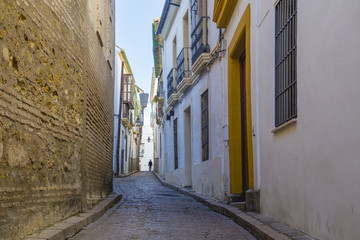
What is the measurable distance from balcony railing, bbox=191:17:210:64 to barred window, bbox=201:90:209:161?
3.40ft

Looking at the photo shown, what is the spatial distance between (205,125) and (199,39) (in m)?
2.16

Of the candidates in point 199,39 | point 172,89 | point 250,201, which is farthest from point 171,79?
point 250,201

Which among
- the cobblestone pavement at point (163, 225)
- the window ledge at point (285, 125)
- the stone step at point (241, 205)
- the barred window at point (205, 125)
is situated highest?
the barred window at point (205, 125)

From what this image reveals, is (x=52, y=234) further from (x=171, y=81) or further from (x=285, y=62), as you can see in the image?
(x=171, y=81)

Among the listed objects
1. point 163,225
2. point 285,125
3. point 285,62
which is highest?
point 285,62

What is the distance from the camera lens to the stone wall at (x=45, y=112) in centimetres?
420

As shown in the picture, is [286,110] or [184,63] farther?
[184,63]

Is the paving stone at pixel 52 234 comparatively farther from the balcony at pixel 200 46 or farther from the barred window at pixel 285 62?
the balcony at pixel 200 46

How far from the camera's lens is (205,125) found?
11.9 meters

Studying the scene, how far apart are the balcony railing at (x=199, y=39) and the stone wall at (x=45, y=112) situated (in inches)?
135

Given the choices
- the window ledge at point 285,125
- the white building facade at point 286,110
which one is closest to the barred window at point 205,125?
the white building facade at point 286,110

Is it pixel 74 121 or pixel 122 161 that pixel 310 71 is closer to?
pixel 74 121

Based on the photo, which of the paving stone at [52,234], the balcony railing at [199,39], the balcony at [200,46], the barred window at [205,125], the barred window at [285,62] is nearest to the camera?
the paving stone at [52,234]

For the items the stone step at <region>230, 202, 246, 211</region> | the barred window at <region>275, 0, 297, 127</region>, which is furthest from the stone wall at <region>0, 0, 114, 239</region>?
the barred window at <region>275, 0, 297, 127</region>
